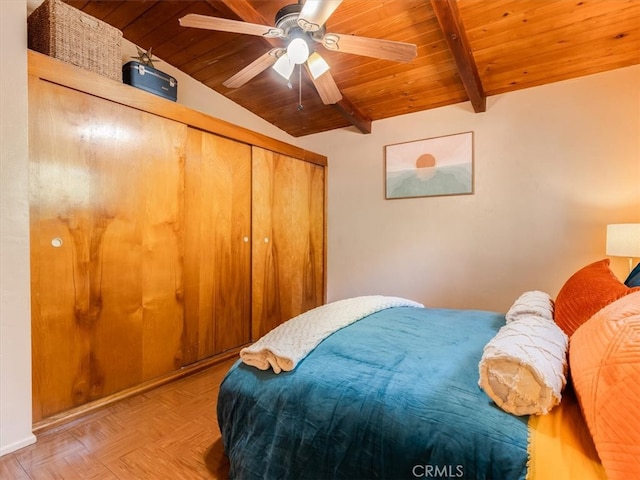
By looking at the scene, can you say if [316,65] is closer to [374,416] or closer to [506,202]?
[374,416]

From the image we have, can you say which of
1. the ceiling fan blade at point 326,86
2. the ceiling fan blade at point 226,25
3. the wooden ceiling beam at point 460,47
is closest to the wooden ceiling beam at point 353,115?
the ceiling fan blade at point 326,86

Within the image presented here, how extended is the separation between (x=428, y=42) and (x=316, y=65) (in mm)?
1171

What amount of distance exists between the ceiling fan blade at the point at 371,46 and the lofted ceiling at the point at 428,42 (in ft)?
2.05

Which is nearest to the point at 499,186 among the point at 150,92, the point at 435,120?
the point at 435,120

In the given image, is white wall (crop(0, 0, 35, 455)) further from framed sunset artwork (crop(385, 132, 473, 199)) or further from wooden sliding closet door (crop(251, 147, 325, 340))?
framed sunset artwork (crop(385, 132, 473, 199))

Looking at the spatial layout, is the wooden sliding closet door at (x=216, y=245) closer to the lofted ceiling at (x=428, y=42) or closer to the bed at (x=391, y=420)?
the lofted ceiling at (x=428, y=42)

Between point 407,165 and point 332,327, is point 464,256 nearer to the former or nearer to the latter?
point 407,165

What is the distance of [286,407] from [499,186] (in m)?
2.77

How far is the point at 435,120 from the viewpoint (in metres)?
3.24

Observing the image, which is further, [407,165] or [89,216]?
[407,165]

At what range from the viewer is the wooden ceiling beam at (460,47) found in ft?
6.60

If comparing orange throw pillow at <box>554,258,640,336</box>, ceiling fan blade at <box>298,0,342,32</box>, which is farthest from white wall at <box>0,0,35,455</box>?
orange throw pillow at <box>554,258,640,336</box>

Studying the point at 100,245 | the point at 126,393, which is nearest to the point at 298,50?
the point at 100,245

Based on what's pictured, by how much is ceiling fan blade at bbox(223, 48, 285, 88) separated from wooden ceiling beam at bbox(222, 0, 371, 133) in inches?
13.8
